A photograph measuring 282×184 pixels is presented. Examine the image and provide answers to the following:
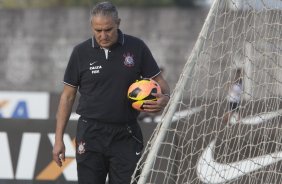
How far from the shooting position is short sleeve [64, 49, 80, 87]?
5699 mm

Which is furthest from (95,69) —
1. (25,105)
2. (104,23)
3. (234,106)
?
(25,105)

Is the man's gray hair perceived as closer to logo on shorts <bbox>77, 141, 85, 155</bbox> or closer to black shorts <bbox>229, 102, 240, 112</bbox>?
logo on shorts <bbox>77, 141, 85, 155</bbox>

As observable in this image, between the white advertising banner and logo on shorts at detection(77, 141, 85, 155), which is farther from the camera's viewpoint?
the white advertising banner

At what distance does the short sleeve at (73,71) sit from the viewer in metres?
5.70

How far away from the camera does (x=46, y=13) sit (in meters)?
20.4

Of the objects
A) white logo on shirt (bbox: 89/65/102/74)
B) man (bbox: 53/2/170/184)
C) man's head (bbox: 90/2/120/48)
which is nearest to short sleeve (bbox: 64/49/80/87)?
man (bbox: 53/2/170/184)

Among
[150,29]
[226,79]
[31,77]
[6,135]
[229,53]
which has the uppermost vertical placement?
[229,53]

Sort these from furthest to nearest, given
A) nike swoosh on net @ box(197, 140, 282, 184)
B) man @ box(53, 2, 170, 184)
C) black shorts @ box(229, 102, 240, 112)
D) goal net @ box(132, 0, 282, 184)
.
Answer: black shorts @ box(229, 102, 240, 112) < nike swoosh on net @ box(197, 140, 282, 184) < goal net @ box(132, 0, 282, 184) < man @ box(53, 2, 170, 184)

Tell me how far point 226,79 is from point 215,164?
0.84 metres

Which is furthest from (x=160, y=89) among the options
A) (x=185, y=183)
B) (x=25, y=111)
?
(x=25, y=111)

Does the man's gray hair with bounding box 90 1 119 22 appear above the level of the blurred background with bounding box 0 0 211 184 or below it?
above

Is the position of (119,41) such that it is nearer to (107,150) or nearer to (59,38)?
(107,150)

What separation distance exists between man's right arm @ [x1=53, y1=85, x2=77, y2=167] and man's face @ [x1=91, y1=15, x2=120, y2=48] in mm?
460

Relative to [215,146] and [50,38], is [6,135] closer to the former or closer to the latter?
[215,146]
